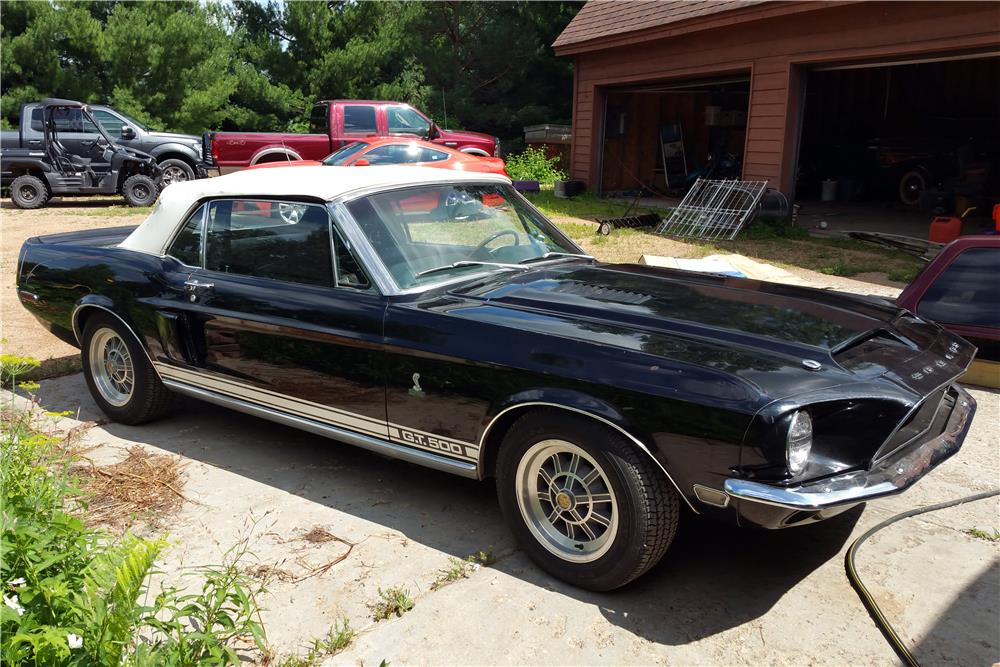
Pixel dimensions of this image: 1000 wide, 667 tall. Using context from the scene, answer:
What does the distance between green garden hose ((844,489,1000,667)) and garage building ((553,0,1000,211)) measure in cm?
824

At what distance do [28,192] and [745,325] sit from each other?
1611 centimetres

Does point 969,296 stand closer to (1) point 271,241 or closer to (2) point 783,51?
(1) point 271,241

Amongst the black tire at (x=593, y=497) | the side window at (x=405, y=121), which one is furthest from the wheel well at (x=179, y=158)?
the black tire at (x=593, y=497)

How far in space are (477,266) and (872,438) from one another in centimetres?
201

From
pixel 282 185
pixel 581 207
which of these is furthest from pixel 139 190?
pixel 282 185

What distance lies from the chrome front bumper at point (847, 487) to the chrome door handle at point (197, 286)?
290cm

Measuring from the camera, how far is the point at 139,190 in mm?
15766

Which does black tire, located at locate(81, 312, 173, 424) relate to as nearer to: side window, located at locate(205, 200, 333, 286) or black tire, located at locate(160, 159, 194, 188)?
side window, located at locate(205, 200, 333, 286)

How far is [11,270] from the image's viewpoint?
1007 cm

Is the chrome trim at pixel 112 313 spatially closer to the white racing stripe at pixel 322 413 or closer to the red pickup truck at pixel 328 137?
the white racing stripe at pixel 322 413

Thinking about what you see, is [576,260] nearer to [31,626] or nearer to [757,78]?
[31,626]

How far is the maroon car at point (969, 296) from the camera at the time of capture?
476 cm

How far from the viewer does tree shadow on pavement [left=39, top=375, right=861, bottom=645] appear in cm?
311

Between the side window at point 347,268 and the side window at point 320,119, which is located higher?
the side window at point 320,119
